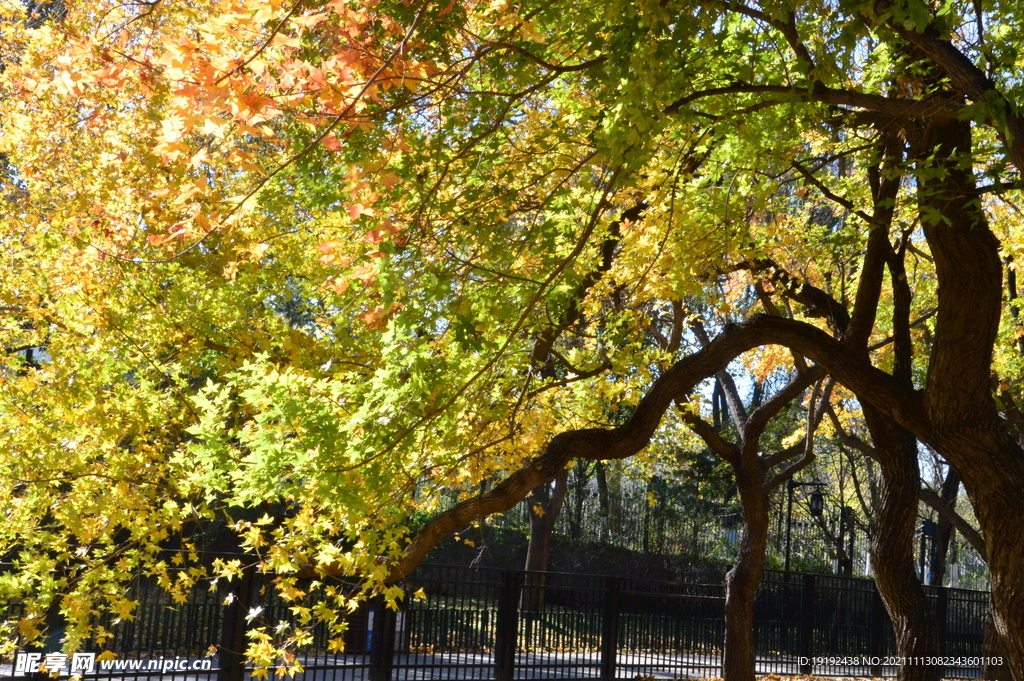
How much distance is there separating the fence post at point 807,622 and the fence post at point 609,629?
523cm

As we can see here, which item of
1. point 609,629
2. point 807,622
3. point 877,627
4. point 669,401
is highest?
point 669,401

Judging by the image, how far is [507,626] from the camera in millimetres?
11547

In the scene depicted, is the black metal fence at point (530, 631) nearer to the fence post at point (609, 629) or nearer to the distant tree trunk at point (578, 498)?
the fence post at point (609, 629)

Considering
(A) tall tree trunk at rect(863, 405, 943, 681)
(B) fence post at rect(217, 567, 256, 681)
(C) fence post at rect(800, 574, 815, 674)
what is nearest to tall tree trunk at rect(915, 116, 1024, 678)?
(A) tall tree trunk at rect(863, 405, 943, 681)

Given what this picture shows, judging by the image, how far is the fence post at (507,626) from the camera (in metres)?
11.4

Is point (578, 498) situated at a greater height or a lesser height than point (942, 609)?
greater

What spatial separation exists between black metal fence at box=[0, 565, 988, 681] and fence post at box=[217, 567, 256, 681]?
1 cm

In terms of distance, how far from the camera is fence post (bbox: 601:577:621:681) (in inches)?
509

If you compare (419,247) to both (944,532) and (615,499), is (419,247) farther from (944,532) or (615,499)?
(615,499)

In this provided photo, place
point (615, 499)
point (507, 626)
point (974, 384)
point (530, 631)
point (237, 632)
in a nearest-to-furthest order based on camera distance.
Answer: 1. point (974, 384)
2. point (237, 632)
3. point (507, 626)
4. point (530, 631)
5. point (615, 499)

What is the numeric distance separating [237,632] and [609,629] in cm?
611

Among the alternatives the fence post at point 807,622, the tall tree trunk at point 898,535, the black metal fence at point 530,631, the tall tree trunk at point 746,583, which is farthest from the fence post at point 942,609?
the tall tree trunk at point 898,535

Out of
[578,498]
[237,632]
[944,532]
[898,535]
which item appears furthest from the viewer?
[578,498]

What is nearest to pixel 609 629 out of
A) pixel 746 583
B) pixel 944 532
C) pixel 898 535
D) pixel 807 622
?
pixel 746 583
